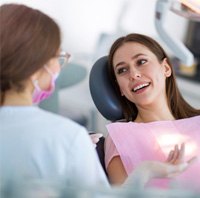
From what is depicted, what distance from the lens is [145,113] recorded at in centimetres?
174

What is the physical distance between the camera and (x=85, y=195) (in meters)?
0.83

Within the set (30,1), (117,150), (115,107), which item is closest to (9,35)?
(117,150)

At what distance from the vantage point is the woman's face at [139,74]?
1.65m

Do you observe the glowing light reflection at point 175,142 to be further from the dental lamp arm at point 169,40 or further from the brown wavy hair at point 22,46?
the brown wavy hair at point 22,46

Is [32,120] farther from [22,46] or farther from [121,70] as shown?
[121,70]

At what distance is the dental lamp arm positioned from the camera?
1.86 meters

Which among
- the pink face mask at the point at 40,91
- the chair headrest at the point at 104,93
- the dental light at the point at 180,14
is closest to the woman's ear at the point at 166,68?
the dental light at the point at 180,14

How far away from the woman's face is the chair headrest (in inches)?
2.8

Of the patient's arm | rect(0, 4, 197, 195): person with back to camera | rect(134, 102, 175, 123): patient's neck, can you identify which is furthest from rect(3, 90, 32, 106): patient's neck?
rect(134, 102, 175, 123): patient's neck

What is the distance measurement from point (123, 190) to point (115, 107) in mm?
982

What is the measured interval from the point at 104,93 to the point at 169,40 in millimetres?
427

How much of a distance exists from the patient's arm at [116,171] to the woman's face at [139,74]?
265mm

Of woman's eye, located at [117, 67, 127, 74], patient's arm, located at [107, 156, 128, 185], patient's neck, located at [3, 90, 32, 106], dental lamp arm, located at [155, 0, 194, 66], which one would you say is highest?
patient's neck, located at [3, 90, 32, 106]

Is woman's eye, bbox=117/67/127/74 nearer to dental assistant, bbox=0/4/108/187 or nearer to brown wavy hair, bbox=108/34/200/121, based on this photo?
brown wavy hair, bbox=108/34/200/121
